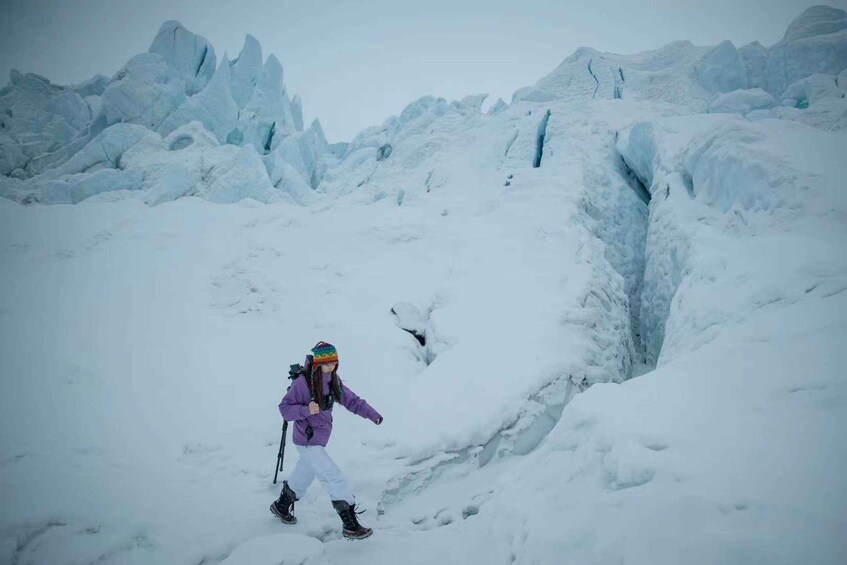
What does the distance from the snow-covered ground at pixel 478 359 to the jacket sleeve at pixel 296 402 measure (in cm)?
121

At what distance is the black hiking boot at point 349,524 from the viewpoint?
4398 mm

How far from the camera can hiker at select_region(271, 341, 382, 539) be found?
4430mm

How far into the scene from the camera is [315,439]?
14.9 feet

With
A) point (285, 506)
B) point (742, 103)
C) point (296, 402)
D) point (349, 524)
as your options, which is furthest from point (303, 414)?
point (742, 103)

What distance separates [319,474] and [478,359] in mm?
4677

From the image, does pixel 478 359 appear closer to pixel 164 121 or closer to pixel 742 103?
pixel 742 103

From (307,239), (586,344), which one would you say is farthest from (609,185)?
(307,239)

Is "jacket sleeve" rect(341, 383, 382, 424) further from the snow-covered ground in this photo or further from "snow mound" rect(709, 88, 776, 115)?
"snow mound" rect(709, 88, 776, 115)

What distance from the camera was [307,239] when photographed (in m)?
14.4

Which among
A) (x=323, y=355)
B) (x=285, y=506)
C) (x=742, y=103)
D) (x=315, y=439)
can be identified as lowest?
(x=285, y=506)

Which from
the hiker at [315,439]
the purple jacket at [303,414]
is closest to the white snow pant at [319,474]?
the hiker at [315,439]

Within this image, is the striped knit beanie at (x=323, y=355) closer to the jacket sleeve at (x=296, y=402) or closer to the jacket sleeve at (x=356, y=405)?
the jacket sleeve at (x=296, y=402)

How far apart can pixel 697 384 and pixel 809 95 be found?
34600 mm

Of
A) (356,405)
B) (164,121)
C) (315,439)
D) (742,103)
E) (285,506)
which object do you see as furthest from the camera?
(164,121)
